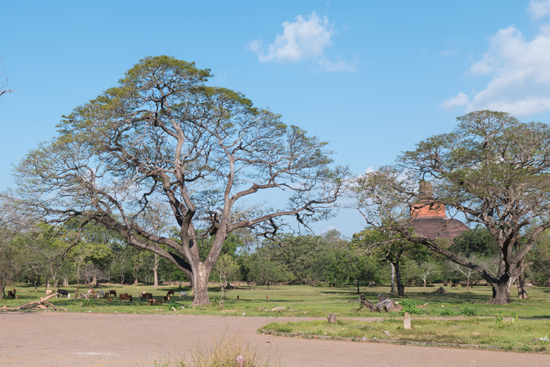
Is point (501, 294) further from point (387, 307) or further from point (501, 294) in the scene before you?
point (387, 307)

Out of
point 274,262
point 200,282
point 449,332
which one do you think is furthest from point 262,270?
point 449,332

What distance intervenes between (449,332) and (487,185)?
18.2m

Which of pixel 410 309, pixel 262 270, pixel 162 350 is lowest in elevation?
pixel 262 270

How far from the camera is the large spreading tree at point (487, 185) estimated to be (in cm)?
2959

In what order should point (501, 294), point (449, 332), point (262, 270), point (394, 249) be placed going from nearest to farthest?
point (449, 332) < point (501, 294) < point (394, 249) < point (262, 270)

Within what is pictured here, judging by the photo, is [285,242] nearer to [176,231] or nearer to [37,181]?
[176,231]

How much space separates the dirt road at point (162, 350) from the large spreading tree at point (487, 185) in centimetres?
2041

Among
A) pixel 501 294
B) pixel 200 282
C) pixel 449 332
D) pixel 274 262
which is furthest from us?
pixel 274 262

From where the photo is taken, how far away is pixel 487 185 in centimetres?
2939

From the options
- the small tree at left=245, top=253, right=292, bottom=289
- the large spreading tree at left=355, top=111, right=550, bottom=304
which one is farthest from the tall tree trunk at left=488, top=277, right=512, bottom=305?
the small tree at left=245, top=253, right=292, bottom=289

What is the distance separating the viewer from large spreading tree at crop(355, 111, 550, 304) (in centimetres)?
2959

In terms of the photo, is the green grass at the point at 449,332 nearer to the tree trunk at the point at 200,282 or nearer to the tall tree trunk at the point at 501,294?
the tree trunk at the point at 200,282

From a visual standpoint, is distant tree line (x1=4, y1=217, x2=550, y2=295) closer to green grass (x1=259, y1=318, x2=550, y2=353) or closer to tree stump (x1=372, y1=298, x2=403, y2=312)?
tree stump (x1=372, y1=298, x2=403, y2=312)

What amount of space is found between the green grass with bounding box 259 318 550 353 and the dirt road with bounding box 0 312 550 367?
73 centimetres
